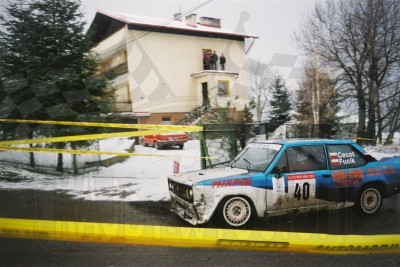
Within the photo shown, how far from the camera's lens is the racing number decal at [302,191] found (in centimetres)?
560

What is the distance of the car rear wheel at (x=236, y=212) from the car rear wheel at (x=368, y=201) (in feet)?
7.65

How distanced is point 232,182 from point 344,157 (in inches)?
96.5

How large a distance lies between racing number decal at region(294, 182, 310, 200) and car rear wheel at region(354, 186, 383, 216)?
4.07ft

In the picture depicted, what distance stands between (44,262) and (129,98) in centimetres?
2198

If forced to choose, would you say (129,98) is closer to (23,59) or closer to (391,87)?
(23,59)

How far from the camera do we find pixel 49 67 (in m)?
9.27

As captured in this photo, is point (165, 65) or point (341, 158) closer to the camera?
point (341, 158)

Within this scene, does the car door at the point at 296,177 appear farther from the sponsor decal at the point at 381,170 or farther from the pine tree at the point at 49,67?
the pine tree at the point at 49,67

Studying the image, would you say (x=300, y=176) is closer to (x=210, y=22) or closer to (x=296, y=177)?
(x=296, y=177)

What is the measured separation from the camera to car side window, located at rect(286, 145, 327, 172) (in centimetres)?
577

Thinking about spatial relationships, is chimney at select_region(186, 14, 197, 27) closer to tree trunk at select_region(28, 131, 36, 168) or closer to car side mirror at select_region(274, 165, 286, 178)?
tree trunk at select_region(28, 131, 36, 168)

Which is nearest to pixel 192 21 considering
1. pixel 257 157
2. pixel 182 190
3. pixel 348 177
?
pixel 257 157

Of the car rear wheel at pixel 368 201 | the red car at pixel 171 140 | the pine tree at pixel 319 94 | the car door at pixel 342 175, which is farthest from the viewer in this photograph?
the pine tree at pixel 319 94

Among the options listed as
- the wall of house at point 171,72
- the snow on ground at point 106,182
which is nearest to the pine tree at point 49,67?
the snow on ground at point 106,182
